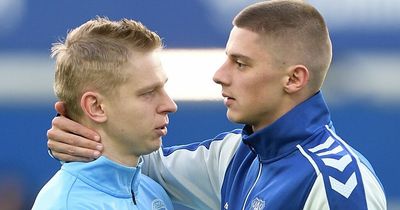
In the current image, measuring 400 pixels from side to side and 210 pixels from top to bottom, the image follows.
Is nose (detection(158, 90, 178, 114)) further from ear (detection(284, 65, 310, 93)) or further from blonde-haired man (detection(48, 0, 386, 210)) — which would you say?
ear (detection(284, 65, 310, 93))

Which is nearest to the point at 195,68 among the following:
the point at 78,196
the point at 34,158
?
the point at 34,158

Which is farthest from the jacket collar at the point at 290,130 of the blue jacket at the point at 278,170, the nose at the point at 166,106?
the nose at the point at 166,106

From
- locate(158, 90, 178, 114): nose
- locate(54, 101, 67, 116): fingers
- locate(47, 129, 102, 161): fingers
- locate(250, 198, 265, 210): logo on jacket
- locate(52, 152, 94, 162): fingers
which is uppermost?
locate(54, 101, 67, 116): fingers

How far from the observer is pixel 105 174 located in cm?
210

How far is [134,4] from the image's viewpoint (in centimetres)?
316

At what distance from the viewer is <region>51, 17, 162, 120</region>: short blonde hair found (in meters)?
2.12

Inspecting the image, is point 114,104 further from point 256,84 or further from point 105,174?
point 256,84

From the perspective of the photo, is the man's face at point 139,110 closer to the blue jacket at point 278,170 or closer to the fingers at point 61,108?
the fingers at point 61,108

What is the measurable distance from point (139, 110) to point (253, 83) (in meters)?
0.30

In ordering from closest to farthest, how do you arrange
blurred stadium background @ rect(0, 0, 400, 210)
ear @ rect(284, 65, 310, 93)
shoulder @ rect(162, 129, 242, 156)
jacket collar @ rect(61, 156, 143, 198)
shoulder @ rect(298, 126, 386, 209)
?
shoulder @ rect(298, 126, 386, 209) → jacket collar @ rect(61, 156, 143, 198) → ear @ rect(284, 65, 310, 93) → shoulder @ rect(162, 129, 242, 156) → blurred stadium background @ rect(0, 0, 400, 210)

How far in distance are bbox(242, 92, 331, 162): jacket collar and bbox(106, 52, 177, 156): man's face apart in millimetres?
243

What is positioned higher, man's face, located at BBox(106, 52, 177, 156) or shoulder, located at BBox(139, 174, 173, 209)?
man's face, located at BBox(106, 52, 177, 156)

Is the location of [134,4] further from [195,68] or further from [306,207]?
[306,207]

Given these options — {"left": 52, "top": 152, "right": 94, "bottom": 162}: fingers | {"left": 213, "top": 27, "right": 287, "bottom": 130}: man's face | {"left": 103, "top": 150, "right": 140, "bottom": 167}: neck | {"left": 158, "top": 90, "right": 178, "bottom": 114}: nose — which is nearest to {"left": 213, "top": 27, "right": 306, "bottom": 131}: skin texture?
{"left": 213, "top": 27, "right": 287, "bottom": 130}: man's face
